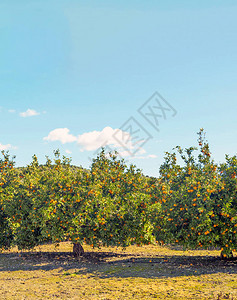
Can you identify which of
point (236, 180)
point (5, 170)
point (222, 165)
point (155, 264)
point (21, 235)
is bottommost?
point (155, 264)

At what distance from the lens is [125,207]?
18000 millimetres

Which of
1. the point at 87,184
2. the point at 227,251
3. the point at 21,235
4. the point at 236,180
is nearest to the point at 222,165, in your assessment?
the point at 236,180

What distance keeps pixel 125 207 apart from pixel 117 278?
5002 millimetres

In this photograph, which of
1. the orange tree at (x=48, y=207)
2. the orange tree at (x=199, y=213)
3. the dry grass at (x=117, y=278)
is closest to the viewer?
the dry grass at (x=117, y=278)

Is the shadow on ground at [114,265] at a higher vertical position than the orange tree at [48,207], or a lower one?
lower

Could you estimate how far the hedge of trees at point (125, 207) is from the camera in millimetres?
14867

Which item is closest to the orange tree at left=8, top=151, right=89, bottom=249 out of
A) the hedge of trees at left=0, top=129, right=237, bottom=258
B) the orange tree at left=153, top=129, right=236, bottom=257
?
the hedge of trees at left=0, top=129, right=237, bottom=258

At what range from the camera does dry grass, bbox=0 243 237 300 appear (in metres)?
11.4

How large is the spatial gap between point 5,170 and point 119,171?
33.0 feet

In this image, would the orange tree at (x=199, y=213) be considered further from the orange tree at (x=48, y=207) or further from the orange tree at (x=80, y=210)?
the orange tree at (x=48, y=207)

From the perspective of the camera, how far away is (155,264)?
55.8ft

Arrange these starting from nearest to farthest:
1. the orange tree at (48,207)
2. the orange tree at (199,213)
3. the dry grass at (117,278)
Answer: the dry grass at (117,278) → the orange tree at (199,213) → the orange tree at (48,207)

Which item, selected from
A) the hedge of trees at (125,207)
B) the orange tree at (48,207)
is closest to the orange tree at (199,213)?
the hedge of trees at (125,207)

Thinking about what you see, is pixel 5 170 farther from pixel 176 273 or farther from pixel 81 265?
pixel 176 273
